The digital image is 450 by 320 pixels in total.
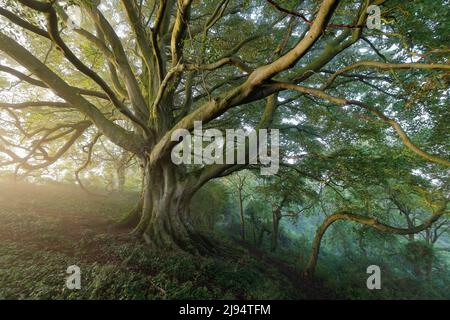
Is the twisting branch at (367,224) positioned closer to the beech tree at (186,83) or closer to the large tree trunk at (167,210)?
the beech tree at (186,83)

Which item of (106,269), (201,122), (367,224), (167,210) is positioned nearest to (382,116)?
(201,122)

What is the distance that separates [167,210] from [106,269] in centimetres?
229

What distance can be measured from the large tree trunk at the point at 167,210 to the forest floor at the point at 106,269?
0.59 m

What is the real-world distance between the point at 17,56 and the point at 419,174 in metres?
10.9

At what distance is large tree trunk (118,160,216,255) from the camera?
227 inches

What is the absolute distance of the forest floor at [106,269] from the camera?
134 inches

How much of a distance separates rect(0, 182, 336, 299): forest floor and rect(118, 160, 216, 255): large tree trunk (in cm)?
59

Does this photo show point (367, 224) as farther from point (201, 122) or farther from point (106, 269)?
point (106, 269)

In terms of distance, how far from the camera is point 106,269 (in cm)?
382

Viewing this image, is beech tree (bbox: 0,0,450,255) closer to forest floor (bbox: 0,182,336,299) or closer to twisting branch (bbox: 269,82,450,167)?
twisting branch (bbox: 269,82,450,167)

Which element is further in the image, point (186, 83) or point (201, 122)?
point (186, 83)

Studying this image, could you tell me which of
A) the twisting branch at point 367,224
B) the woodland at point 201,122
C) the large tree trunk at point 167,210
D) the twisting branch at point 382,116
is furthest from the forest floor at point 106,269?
the twisting branch at point 382,116

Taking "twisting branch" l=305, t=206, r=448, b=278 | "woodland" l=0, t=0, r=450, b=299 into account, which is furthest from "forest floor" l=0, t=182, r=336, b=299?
"twisting branch" l=305, t=206, r=448, b=278
